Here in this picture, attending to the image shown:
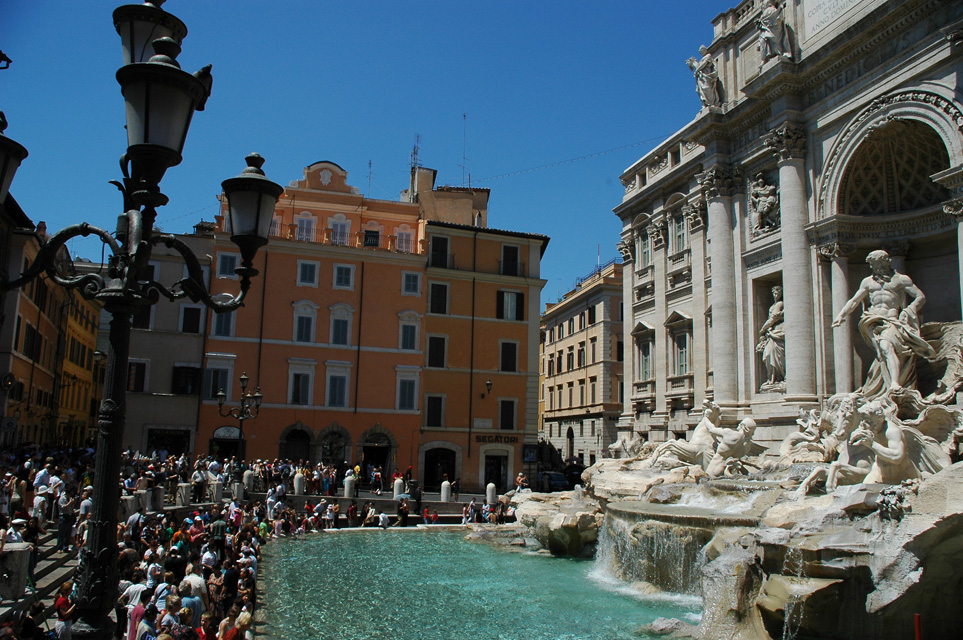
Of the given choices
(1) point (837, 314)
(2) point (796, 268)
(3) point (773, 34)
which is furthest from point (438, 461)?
(3) point (773, 34)

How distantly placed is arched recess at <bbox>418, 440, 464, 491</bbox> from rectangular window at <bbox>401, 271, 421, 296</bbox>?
280 inches

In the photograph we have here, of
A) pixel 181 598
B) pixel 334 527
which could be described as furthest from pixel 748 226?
pixel 181 598

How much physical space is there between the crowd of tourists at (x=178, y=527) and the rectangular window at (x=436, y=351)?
6.38m

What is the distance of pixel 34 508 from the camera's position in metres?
13.9

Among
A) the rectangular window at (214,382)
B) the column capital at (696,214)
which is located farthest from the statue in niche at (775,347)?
the rectangular window at (214,382)

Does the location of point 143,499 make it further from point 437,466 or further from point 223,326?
point 437,466

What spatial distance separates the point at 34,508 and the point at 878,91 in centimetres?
1997

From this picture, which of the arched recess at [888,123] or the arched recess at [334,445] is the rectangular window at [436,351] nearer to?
the arched recess at [334,445]

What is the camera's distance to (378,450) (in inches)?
1316

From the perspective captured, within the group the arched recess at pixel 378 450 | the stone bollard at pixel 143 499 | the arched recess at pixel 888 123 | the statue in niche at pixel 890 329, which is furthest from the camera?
the arched recess at pixel 378 450

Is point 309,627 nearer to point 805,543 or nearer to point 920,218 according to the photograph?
point 805,543

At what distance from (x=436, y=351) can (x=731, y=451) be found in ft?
63.7

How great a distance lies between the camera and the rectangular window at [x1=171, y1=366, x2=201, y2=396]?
31.6 metres

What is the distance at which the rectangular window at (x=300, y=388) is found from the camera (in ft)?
107
